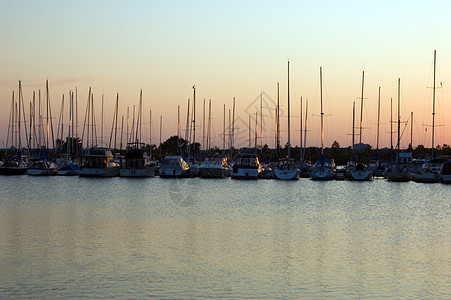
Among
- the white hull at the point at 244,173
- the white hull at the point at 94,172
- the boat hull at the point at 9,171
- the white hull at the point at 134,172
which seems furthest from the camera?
the boat hull at the point at 9,171

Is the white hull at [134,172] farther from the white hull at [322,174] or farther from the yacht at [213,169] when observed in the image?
the white hull at [322,174]

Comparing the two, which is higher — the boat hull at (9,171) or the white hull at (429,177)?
the white hull at (429,177)

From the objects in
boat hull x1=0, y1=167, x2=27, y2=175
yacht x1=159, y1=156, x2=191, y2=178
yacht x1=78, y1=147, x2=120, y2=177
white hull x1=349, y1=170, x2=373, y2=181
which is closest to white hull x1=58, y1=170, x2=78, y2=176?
yacht x1=78, y1=147, x2=120, y2=177

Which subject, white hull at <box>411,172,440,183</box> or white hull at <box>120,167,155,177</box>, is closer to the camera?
white hull at <box>411,172,440,183</box>

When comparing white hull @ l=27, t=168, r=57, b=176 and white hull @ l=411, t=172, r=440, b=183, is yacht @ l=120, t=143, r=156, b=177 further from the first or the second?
white hull @ l=411, t=172, r=440, b=183

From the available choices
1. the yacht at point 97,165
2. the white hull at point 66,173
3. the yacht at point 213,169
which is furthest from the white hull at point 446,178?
the white hull at point 66,173

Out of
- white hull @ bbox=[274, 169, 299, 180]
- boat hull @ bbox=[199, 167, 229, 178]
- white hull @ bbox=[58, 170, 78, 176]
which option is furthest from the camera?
white hull @ bbox=[58, 170, 78, 176]

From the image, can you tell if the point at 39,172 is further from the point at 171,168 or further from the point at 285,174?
the point at 285,174

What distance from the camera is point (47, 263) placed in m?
25.1

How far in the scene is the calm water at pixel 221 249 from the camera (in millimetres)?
21344

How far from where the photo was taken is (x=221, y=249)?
29219mm

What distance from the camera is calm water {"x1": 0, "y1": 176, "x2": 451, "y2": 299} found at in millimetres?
21344

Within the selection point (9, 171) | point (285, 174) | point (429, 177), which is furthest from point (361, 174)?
point (9, 171)

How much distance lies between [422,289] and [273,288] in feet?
18.5
